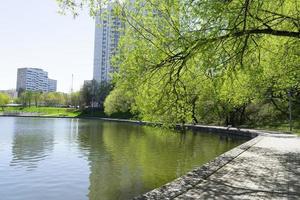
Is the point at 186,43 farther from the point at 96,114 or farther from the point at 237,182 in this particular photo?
the point at 96,114

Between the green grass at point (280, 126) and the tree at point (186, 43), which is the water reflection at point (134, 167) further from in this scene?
the green grass at point (280, 126)

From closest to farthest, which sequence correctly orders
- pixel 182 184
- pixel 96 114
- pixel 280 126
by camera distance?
pixel 182 184 < pixel 280 126 < pixel 96 114

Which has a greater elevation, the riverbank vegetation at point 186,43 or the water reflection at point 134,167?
the riverbank vegetation at point 186,43

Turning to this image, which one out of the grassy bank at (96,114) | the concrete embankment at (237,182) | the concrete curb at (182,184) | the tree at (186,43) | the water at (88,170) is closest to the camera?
the concrete curb at (182,184)

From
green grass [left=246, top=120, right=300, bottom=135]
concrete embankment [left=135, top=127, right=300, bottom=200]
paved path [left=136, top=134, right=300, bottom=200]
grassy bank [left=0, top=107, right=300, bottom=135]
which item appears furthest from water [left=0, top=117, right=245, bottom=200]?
grassy bank [left=0, top=107, right=300, bottom=135]

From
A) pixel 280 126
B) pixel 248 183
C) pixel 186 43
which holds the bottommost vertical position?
pixel 248 183

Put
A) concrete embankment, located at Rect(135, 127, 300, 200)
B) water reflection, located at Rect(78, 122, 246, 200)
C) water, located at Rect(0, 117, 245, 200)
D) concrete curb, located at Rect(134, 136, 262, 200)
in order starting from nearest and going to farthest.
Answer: concrete curb, located at Rect(134, 136, 262, 200)
concrete embankment, located at Rect(135, 127, 300, 200)
water, located at Rect(0, 117, 245, 200)
water reflection, located at Rect(78, 122, 246, 200)

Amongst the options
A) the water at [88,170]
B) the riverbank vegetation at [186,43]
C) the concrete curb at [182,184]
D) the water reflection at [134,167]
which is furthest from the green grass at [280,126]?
the concrete curb at [182,184]

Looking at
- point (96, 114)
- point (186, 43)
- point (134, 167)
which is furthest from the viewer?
point (96, 114)

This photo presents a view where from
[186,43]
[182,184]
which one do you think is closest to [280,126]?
[186,43]

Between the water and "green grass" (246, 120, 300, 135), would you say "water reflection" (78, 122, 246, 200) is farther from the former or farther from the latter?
"green grass" (246, 120, 300, 135)

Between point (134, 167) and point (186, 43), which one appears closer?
point (186, 43)

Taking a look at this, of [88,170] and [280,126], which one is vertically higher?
[280,126]

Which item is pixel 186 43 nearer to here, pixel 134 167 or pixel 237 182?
pixel 237 182
